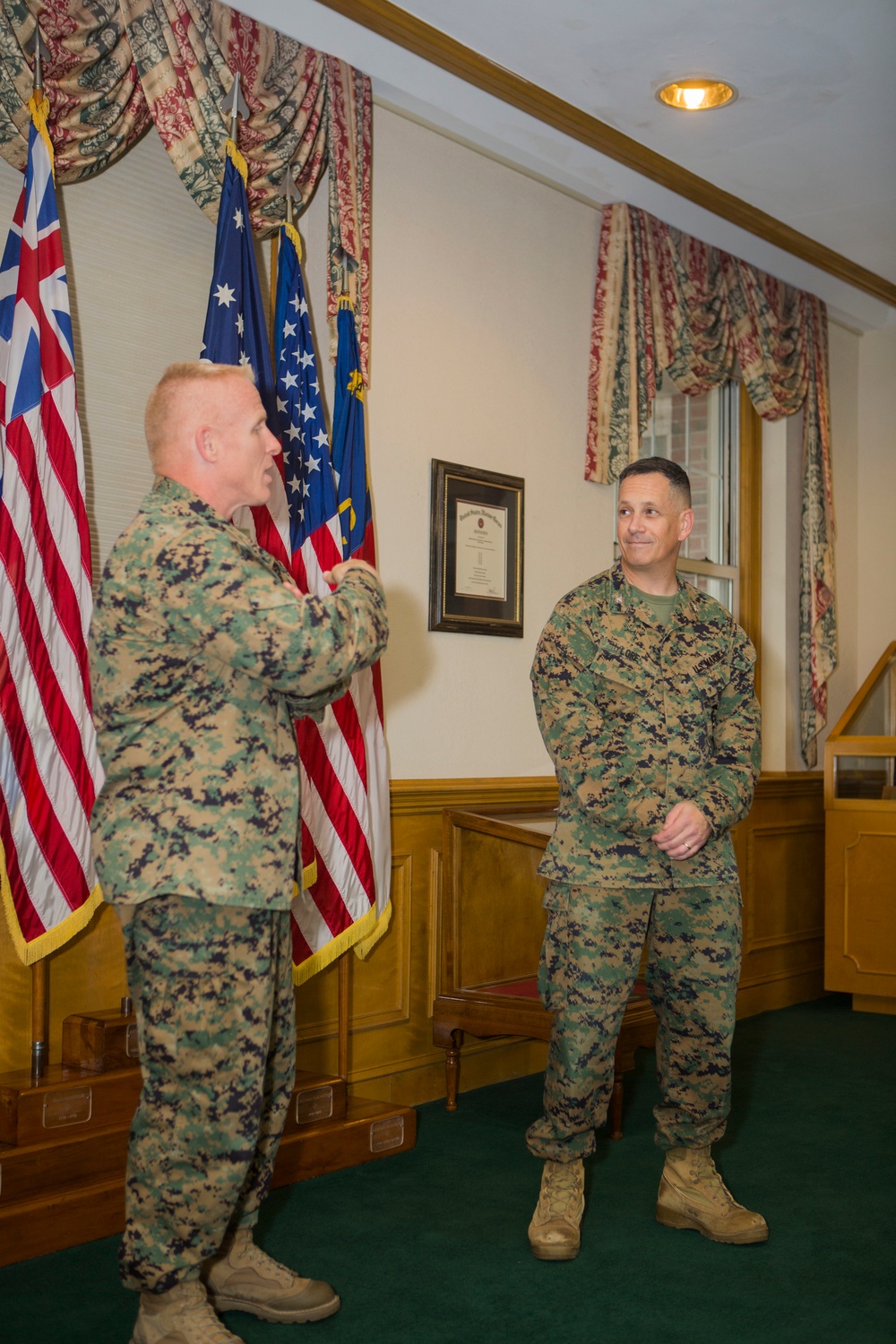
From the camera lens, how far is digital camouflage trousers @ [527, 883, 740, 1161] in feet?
8.54

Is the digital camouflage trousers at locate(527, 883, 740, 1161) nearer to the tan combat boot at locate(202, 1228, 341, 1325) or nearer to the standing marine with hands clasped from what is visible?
the standing marine with hands clasped

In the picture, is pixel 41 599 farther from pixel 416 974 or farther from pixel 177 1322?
pixel 416 974

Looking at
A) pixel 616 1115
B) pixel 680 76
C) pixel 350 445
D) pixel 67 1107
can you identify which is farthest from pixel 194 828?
pixel 680 76

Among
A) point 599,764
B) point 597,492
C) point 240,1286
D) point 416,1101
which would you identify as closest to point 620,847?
point 599,764

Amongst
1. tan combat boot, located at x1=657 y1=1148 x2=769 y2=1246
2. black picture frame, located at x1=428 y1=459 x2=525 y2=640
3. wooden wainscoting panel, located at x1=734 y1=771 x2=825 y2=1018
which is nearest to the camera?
tan combat boot, located at x1=657 y1=1148 x2=769 y2=1246

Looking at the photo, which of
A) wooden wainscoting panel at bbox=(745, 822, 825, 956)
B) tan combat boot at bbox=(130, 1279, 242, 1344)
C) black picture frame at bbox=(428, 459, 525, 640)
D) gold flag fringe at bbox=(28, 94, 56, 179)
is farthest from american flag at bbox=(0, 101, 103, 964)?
wooden wainscoting panel at bbox=(745, 822, 825, 956)

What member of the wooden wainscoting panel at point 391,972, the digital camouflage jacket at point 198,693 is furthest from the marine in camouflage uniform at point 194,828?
the wooden wainscoting panel at point 391,972

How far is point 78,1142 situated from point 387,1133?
928mm

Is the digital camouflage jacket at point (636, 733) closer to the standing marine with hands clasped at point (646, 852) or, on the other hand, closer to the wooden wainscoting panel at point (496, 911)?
the standing marine with hands clasped at point (646, 852)

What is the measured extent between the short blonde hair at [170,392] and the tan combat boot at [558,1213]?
172cm

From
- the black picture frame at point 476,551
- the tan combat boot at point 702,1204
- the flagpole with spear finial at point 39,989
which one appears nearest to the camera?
the tan combat boot at point 702,1204

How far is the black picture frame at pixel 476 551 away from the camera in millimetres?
4117

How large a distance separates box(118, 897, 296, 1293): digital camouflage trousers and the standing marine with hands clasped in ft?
2.77

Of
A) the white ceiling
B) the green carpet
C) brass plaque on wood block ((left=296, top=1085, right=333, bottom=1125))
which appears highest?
the white ceiling
